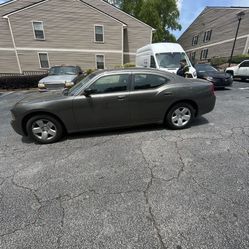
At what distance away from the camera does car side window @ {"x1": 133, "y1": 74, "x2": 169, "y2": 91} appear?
149 inches

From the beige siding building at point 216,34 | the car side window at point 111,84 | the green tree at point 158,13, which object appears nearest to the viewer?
the car side window at point 111,84

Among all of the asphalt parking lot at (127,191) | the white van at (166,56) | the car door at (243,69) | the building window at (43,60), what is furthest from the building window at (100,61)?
the asphalt parking lot at (127,191)

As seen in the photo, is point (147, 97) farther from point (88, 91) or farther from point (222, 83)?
point (222, 83)

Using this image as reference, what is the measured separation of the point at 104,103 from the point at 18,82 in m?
10.9

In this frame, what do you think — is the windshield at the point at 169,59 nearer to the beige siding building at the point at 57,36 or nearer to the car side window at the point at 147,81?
the car side window at the point at 147,81

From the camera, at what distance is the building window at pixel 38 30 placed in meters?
16.0

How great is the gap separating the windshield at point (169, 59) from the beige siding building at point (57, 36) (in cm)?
1066

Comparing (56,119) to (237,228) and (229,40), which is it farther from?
(229,40)

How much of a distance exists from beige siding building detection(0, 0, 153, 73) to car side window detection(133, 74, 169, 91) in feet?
51.8

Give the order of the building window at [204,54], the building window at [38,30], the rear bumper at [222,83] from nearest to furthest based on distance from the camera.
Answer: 1. the rear bumper at [222,83]
2. the building window at [38,30]
3. the building window at [204,54]

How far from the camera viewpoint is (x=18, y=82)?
1170 cm

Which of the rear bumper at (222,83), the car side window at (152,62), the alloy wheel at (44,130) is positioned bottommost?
the alloy wheel at (44,130)

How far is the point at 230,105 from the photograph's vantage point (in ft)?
20.4

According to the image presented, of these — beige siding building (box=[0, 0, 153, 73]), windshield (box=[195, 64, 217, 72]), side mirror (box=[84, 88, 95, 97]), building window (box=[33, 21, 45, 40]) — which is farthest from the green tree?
side mirror (box=[84, 88, 95, 97])
